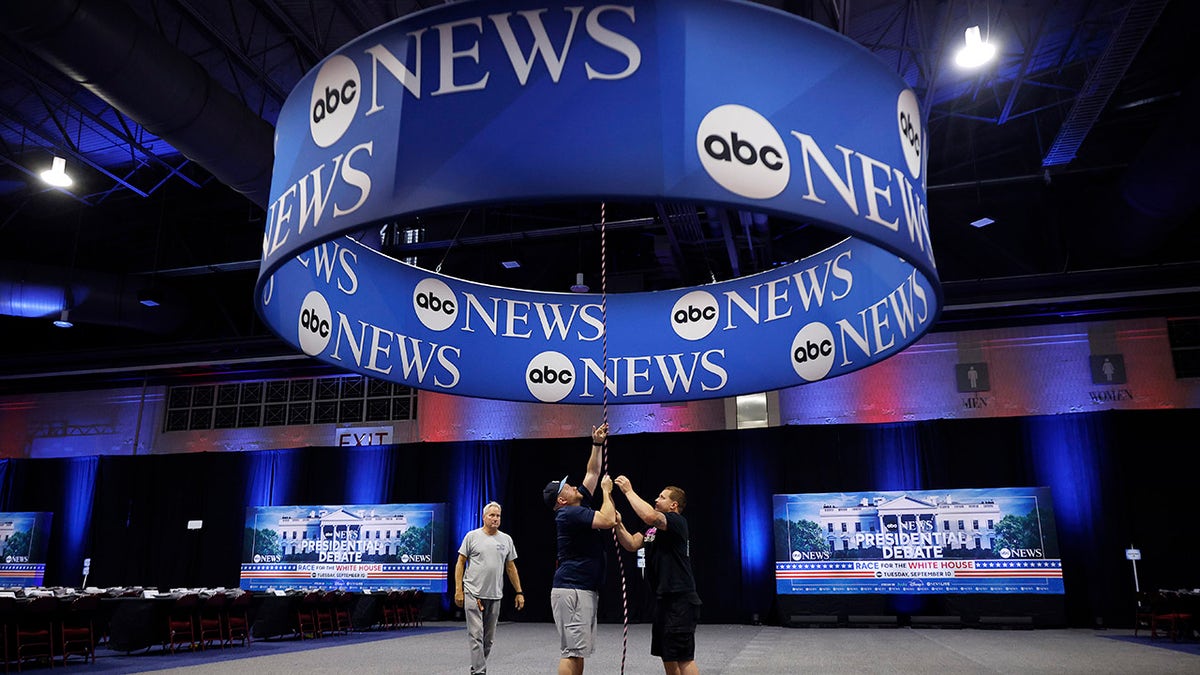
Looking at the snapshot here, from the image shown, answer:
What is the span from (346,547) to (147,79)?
31.0 ft

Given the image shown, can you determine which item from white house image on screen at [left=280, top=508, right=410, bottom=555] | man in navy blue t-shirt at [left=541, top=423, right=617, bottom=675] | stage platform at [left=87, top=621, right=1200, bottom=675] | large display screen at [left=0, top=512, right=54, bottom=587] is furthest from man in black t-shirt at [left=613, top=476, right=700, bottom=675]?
large display screen at [left=0, top=512, right=54, bottom=587]

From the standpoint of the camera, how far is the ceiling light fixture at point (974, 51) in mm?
7129

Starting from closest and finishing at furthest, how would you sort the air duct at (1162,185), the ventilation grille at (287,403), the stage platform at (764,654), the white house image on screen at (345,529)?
1. the stage platform at (764,654)
2. the air duct at (1162,185)
3. the white house image on screen at (345,529)
4. the ventilation grille at (287,403)

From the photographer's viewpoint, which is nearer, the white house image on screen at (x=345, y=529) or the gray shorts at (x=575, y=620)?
the gray shorts at (x=575, y=620)

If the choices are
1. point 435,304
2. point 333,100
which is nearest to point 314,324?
point 435,304

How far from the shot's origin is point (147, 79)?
23.1 ft

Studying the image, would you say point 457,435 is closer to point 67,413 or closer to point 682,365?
point 67,413

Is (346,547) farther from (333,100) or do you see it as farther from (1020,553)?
(333,100)

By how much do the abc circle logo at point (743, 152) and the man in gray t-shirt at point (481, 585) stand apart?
4267 millimetres

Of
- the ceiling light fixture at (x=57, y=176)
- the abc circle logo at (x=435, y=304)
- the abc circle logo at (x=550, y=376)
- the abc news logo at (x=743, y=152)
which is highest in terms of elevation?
the ceiling light fixture at (x=57, y=176)

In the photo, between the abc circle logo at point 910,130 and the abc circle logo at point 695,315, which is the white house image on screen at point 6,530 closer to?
the abc circle logo at point 695,315

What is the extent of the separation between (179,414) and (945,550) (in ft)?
47.0

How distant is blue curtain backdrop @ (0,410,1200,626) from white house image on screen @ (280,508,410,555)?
0.40 m

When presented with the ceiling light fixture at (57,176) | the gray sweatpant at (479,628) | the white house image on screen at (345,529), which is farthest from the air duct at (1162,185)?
the ceiling light fixture at (57,176)
